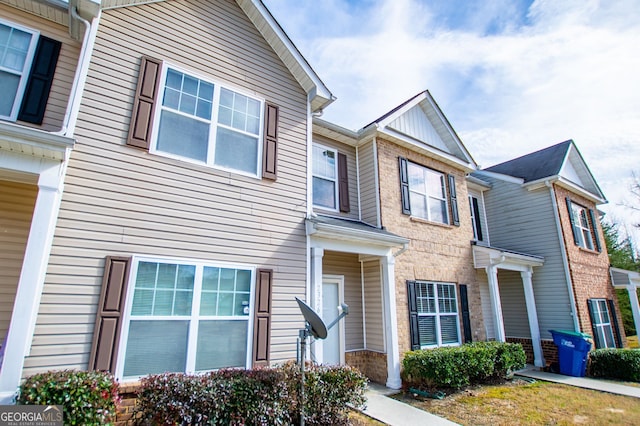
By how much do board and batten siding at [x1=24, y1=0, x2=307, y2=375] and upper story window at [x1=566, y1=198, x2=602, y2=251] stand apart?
12.2 metres

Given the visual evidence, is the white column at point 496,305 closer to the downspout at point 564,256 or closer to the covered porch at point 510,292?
the covered porch at point 510,292

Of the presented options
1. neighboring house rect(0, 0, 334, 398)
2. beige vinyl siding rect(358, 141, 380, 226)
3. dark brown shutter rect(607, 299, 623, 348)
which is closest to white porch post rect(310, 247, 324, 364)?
neighboring house rect(0, 0, 334, 398)

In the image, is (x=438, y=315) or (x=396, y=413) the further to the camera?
(x=438, y=315)

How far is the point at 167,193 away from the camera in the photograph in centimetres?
565

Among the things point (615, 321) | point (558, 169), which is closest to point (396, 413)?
point (558, 169)

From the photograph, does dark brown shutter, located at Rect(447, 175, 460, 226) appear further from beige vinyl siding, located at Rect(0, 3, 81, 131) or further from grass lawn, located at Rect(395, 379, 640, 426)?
beige vinyl siding, located at Rect(0, 3, 81, 131)

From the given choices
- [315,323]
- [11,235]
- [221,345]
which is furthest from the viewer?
[221,345]

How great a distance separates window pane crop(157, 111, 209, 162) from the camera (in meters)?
5.88

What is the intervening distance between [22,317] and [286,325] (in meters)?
3.86

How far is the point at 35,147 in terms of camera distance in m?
4.30

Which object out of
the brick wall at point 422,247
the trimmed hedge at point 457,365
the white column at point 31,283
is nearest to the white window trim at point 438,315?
the brick wall at point 422,247

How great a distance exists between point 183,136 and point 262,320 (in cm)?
366

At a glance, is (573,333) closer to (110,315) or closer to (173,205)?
(173,205)

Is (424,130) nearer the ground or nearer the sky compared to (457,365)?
nearer the sky
